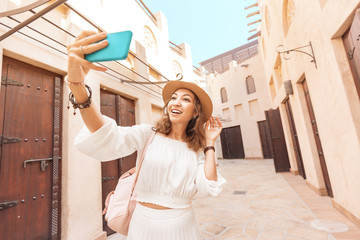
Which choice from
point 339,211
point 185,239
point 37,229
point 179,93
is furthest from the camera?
point 339,211

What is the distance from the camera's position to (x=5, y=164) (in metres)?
2.50

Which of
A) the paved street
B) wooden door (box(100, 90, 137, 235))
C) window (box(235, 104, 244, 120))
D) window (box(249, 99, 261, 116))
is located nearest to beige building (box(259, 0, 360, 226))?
the paved street

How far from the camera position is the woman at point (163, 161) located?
1065mm

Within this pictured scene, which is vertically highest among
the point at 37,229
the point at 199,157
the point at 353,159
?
the point at 199,157

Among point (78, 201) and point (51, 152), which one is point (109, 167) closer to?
point (78, 201)

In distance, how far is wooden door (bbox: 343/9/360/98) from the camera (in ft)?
7.62

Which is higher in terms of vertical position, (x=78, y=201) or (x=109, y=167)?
(x=109, y=167)

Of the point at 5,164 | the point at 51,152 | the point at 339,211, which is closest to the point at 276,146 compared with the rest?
the point at 339,211

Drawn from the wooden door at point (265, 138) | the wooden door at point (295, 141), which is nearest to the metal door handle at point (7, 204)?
the wooden door at point (295, 141)

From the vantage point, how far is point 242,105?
16047mm

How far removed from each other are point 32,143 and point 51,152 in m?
0.34

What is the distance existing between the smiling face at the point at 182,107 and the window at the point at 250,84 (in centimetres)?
1529

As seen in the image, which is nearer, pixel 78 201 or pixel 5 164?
pixel 5 164

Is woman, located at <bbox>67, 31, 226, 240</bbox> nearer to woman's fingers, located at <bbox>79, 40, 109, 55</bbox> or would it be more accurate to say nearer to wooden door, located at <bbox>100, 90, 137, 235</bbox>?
woman's fingers, located at <bbox>79, 40, 109, 55</bbox>
